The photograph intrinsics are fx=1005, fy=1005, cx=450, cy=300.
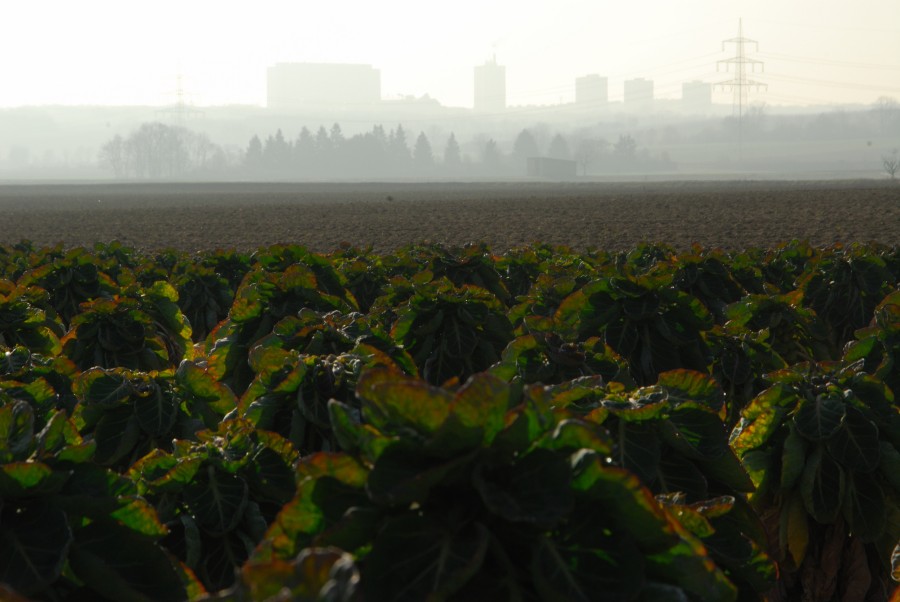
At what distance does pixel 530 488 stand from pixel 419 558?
10.1 inches

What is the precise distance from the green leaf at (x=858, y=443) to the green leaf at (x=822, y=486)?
0.32 ft

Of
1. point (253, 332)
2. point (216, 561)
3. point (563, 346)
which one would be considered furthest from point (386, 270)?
point (216, 561)

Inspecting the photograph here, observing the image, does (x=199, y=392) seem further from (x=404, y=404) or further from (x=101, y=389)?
(x=404, y=404)

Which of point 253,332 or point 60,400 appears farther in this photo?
point 253,332

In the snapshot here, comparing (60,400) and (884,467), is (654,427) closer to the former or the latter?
(884,467)

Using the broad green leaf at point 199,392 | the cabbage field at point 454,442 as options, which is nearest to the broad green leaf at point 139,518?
the cabbage field at point 454,442

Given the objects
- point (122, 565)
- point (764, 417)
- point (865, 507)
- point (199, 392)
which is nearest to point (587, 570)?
point (122, 565)

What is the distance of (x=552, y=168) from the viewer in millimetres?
188500

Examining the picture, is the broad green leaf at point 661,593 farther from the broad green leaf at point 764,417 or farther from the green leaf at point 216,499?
the broad green leaf at point 764,417

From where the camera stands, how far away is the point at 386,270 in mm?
11836

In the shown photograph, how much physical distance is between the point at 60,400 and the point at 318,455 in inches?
140

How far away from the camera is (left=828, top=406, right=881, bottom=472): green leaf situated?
4.75 metres

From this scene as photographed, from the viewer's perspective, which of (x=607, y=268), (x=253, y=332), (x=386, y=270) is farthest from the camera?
(x=386, y=270)

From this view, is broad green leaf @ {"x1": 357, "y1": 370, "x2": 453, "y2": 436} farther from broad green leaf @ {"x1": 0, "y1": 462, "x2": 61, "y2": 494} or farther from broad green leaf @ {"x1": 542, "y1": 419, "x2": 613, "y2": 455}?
broad green leaf @ {"x1": 0, "y1": 462, "x2": 61, "y2": 494}
